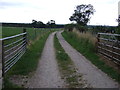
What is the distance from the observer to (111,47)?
30.6 feet

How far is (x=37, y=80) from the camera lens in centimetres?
625

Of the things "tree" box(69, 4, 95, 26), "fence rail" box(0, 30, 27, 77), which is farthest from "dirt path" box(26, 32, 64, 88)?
"tree" box(69, 4, 95, 26)

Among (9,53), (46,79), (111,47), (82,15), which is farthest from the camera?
(82,15)

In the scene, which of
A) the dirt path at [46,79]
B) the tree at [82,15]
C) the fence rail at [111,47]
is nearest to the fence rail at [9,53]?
the dirt path at [46,79]

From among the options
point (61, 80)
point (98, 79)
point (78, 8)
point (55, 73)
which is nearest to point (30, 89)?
point (61, 80)

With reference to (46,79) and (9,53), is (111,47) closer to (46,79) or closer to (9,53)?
(46,79)

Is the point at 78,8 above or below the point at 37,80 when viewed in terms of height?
above

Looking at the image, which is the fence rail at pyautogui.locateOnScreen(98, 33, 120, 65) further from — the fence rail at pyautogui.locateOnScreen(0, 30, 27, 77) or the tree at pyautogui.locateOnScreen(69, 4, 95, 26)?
the tree at pyautogui.locateOnScreen(69, 4, 95, 26)

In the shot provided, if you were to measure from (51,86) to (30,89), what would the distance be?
2.09ft

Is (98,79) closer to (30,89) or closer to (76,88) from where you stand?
(76,88)

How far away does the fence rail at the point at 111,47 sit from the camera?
339 inches

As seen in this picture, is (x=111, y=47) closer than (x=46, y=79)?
No

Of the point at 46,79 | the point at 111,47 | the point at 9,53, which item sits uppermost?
the point at 111,47

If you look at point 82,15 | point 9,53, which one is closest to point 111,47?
point 9,53
